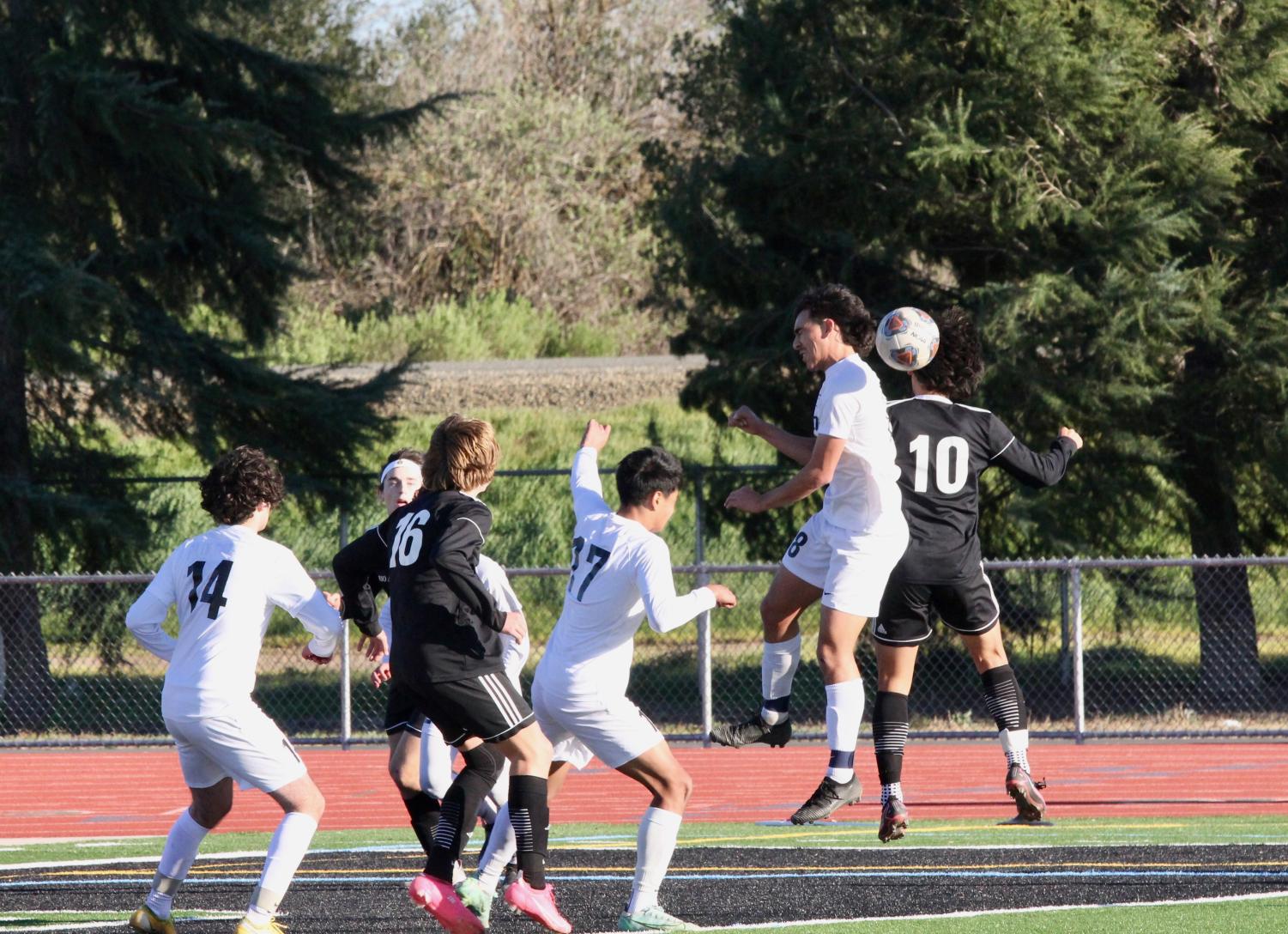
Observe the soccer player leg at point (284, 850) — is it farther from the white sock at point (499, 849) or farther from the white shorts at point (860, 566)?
the white shorts at point (860, 566)

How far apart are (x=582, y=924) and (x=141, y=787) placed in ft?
28.9

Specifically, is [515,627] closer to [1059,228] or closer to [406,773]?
[406,773]

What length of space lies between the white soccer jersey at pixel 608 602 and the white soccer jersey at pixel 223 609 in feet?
2.83

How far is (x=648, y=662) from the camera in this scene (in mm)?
19719

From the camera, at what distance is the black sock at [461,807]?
21.1 ft

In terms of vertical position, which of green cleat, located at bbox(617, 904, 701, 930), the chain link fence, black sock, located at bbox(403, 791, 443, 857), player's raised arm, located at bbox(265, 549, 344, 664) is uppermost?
player's raised arm, located at bbox(265, 549, 344, 664)

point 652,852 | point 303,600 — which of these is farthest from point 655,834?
point 303,600

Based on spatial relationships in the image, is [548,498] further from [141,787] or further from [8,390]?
[141,787]

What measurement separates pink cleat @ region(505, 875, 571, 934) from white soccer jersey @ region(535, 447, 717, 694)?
2.45 feet

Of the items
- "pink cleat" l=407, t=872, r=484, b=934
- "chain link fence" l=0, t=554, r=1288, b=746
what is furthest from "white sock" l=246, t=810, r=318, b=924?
"chain link fence" l=0, t=554, r=1288, b=746

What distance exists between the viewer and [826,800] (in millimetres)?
7535

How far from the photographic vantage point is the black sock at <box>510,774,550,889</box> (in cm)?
654

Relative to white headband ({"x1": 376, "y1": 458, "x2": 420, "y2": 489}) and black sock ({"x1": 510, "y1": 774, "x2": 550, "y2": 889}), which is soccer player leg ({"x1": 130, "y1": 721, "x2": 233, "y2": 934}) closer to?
black sock ({"x1": 510, "y1": 774, "x2": 550, "y2": 889})

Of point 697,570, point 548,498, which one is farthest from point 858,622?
point 548,498
